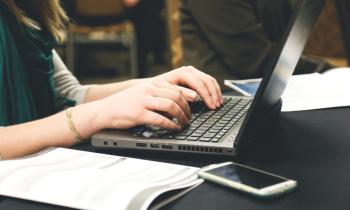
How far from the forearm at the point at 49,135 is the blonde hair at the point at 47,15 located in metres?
0.38

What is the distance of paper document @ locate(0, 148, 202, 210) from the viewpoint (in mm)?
567

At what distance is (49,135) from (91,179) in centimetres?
19

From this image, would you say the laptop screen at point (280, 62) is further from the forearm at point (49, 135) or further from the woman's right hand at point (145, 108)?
the forearm at point (49, 135)

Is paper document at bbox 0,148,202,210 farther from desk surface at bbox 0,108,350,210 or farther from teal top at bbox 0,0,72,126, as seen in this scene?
teal top at bbox 0,0,72,126

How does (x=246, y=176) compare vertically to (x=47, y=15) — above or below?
below

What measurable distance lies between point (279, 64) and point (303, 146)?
6.5 inches

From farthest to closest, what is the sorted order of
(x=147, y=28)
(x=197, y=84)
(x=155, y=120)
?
(x=147, y=28) < (x=197, y=84) < (x=155, y=120)

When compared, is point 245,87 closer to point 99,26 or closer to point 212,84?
point 212,84

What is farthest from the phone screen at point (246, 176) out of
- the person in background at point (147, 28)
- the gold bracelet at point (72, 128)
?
the person in background at point (147, 28)

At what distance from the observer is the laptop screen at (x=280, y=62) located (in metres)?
0.65

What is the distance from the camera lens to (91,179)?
0.62m

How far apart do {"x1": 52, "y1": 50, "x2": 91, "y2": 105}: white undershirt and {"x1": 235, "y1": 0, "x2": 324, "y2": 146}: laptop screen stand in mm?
548

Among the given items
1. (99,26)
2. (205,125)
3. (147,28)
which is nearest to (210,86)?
(205,125)

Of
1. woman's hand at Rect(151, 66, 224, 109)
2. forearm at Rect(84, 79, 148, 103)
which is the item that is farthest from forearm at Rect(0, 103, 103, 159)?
forearm at Rect(84, 79, 148, 103)
